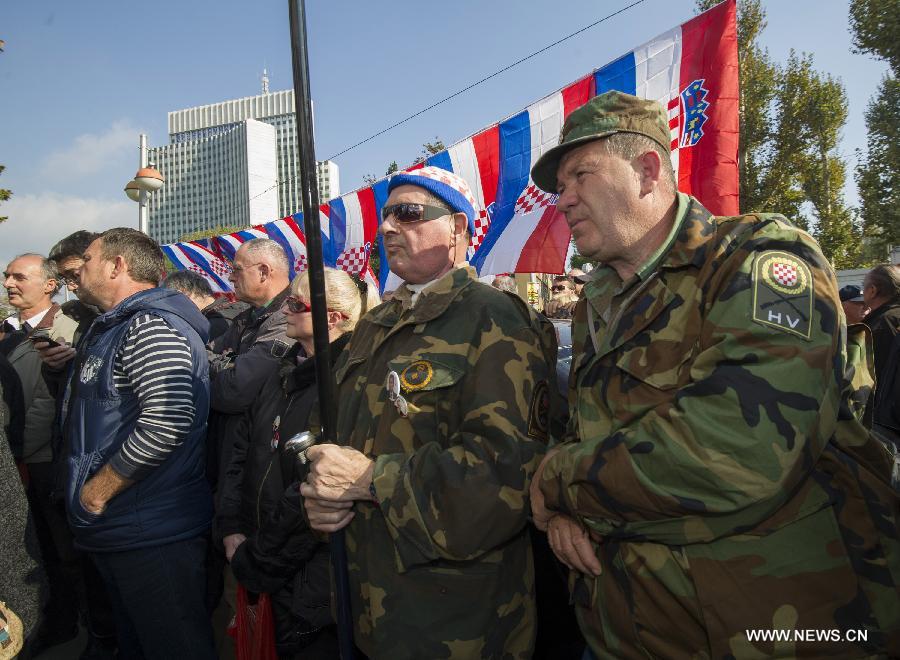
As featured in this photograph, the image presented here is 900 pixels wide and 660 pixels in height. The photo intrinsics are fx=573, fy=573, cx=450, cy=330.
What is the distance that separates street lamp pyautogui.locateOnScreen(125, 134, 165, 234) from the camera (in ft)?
31.8

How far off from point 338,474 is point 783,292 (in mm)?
1184

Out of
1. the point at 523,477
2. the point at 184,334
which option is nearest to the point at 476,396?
the point at 523,477

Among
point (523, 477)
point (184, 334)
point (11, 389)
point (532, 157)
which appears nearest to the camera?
point (523, 477)

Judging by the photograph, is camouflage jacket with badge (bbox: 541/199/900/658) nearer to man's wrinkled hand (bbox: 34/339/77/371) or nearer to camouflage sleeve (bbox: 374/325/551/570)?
camouflage sleeve (bbox: 374/325/551/570)

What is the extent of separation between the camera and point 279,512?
2.11 m

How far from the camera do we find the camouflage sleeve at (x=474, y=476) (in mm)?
1476

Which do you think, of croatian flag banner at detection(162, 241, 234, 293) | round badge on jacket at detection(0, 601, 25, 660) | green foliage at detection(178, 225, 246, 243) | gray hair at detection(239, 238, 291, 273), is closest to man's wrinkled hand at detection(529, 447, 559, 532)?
round badge on jacket at detection(0, 601, 25, 660)

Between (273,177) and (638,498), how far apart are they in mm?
14619

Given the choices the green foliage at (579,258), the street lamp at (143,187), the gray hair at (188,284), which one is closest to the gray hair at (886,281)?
the green foliage at (579,258)

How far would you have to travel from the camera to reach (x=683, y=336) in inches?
52.8

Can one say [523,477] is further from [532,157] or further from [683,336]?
[532,157]

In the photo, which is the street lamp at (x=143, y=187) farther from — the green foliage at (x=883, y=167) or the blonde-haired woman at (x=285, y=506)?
the green foliage at (x=883, y=167)

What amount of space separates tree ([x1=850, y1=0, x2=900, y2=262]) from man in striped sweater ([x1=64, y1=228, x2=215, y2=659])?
81.4 ft

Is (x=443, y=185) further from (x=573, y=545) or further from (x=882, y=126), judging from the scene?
(x=882, y=126)
